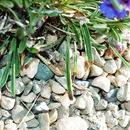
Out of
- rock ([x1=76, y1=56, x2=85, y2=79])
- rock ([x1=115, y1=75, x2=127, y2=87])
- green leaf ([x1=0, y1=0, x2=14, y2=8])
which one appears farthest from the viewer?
rock ([x1=115, y1=75, x2=127, y2=87])

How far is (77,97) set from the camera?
1858 mm

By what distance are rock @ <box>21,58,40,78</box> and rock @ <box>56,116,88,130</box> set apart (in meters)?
0.25

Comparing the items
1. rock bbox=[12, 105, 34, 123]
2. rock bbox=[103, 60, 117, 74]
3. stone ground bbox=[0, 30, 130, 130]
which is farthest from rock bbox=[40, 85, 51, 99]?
rock bbox=[103, 60, 117, 74]

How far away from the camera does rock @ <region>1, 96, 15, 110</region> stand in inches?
68.6

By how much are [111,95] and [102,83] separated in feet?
0.30

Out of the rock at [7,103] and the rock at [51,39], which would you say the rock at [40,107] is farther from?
the rock at [51,39]

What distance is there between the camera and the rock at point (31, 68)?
1.79 metres

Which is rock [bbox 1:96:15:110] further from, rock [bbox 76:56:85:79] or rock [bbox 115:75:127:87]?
rock [bbox 115:75:127:87]

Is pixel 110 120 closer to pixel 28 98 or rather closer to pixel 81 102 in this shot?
pixel 81 102

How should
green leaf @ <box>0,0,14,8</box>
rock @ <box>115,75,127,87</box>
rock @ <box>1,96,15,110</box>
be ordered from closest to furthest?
green leaf @ <box>0,0,14,8</box>, rock @ <box>1,96,15,110</box>, rock @ <box>115,75,127,87</box>

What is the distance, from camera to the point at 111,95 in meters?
1.94

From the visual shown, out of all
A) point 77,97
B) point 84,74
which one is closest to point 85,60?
point 84,74

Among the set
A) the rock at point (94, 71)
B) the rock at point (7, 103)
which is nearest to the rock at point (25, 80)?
the rock at point (7, 103)

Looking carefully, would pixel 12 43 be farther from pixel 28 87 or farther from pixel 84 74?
pixel 84 74
